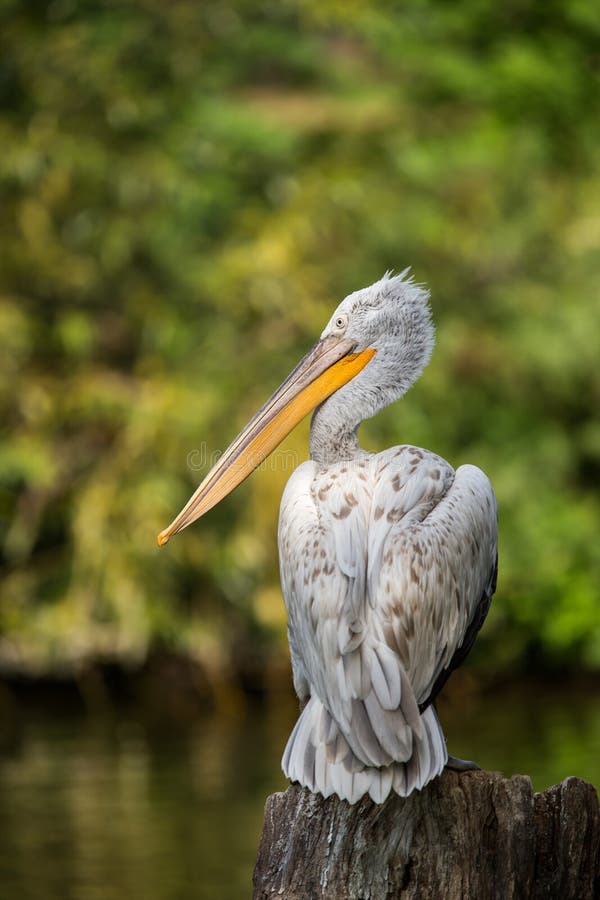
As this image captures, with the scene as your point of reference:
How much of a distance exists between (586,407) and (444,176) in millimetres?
2823

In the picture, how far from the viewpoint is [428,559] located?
3795 millimetres

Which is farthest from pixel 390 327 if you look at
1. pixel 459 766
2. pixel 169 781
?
pixel 169 781

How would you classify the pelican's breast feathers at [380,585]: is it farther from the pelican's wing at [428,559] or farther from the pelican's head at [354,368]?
the pelican's head at [354,368]

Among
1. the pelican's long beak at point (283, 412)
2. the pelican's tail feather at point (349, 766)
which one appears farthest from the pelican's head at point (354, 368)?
the pelican's tail feather at point (349, 766)

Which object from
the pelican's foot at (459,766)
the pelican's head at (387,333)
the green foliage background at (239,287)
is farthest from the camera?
the green foliage background at (239,287)

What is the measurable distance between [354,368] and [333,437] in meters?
0.30

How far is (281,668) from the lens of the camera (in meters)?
12.6

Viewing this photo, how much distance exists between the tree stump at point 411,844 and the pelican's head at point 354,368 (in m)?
1.05

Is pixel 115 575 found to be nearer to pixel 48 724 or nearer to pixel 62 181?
pixel 48 724

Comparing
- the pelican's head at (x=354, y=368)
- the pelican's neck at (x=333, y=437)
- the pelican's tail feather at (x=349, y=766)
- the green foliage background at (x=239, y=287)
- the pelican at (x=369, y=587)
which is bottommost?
the pelican's tail feather at (x=349, y=766)

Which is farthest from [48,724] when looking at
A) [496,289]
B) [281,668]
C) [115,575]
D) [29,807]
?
[496,289]

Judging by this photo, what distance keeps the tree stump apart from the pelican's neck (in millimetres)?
976

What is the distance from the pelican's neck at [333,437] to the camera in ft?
13.5

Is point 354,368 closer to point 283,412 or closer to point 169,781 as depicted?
point 283,412
